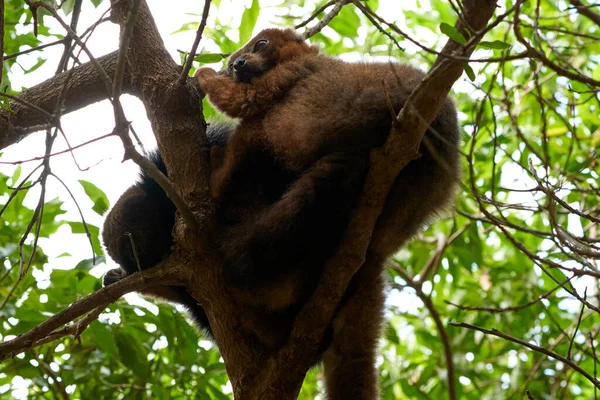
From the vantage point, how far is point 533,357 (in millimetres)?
6355

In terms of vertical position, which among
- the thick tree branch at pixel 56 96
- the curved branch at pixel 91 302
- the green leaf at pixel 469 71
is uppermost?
the thick tree branch at pixel 56 96

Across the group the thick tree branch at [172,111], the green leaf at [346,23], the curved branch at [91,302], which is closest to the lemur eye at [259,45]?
the thick tree branch at [172,111]

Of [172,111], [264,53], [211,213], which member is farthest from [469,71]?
[264,53]

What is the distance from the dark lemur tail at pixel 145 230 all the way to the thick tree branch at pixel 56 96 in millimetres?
583

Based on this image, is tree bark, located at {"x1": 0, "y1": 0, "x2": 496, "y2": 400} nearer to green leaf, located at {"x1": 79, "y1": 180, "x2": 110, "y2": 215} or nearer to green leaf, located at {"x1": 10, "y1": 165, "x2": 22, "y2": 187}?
green leaf, located at {"x1": 79, "y1": 180, "x2": 110, "y2": 215}

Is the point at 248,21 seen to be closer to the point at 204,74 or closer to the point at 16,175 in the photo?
the point at 204,74

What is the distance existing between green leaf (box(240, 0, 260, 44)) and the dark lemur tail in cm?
76

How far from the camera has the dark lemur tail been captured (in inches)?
157

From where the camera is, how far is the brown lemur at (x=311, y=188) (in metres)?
3.44

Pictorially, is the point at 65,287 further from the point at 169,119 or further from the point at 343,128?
the point at 343,128

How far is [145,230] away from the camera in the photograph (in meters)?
4.02

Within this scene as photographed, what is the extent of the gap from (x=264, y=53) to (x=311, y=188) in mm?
1437

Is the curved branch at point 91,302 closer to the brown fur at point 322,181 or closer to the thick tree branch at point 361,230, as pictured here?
the brown fur at point 322,181

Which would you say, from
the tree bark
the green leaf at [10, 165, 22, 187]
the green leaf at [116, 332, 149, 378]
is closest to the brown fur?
the tree bark
